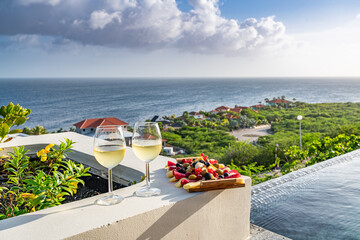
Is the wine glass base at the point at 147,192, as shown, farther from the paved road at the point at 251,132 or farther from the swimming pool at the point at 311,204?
the paved road at the point at 251,132

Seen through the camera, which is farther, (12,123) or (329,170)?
(329,170)

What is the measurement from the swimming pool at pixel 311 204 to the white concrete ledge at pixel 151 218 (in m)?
0.77

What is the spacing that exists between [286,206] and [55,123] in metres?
42.5

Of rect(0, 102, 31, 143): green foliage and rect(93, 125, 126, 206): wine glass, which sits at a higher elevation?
rect(0, 102, 31, 143): green foliage

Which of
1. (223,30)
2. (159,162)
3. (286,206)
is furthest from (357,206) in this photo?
(223,30)

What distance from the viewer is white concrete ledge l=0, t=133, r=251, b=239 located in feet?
2.67

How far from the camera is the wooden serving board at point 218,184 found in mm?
1075

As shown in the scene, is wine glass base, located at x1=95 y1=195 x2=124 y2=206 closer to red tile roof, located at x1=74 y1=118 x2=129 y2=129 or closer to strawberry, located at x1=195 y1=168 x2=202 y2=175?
strawberry, located at x1=195 y1=168 x2=202 y2=175

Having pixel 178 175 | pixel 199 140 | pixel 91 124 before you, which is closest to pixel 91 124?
pixel 91 124

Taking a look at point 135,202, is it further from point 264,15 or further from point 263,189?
point 264,15

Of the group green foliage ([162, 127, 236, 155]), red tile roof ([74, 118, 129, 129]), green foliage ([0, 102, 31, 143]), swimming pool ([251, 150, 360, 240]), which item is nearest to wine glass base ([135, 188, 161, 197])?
green foliage ([0, 102, 31, 143])

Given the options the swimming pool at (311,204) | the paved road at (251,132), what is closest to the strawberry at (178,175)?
the swimming pool at (311,204)

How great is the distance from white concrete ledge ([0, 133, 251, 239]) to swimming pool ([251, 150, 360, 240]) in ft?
2.53

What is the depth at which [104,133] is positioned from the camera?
903 millimetres
